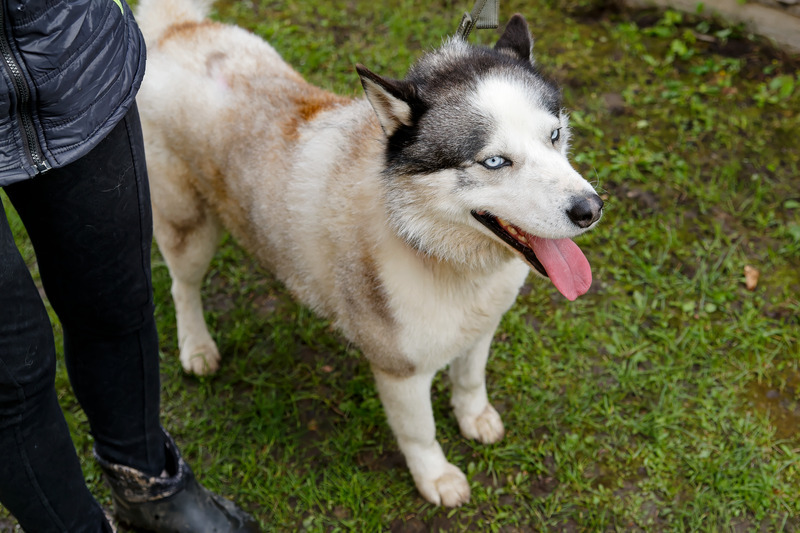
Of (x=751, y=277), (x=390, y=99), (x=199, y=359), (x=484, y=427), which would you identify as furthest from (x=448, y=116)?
(x=751, y=277)

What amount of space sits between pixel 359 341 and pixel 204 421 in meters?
1.04

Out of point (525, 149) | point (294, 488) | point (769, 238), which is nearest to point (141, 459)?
point (294, 488)

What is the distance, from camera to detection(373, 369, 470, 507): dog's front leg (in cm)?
246

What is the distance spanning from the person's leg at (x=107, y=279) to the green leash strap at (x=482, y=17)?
1050mm

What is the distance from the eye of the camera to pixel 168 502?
241 centimetres

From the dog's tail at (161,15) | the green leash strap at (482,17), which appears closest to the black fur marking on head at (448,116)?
the green leash strap at (482,17)

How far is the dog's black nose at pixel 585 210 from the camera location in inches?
74.8

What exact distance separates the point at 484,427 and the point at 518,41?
59.9 inches

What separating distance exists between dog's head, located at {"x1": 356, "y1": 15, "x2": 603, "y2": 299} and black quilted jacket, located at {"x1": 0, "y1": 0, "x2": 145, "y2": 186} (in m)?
0.63

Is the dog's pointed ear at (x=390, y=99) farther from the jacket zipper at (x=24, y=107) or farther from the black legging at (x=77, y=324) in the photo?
the jacket zipper at (x=24, y=107)

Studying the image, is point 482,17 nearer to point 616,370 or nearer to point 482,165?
point 482,165

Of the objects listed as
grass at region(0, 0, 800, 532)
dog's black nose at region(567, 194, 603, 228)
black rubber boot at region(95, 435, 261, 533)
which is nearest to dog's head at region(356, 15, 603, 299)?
dog's black nose at region(567, 194, 603, 228)

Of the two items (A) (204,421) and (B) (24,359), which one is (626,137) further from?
(B) (24,359)

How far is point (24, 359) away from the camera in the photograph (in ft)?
5.32
